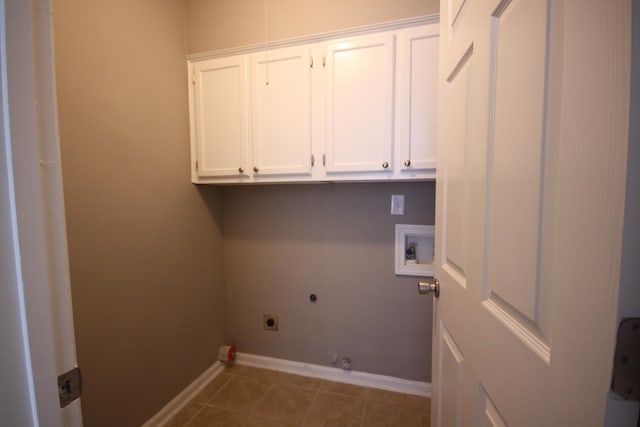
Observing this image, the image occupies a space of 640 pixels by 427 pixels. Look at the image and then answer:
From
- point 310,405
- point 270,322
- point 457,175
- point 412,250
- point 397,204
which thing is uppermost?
point 457,175

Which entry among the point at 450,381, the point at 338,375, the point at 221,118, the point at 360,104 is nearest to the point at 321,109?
the point at 360,104

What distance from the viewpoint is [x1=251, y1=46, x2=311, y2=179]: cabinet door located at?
1525 mm

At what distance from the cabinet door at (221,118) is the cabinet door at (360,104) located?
574 mm

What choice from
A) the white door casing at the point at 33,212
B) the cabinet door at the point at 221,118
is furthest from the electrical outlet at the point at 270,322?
the white door casing at the point at 33,212

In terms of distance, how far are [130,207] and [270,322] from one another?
1.26m

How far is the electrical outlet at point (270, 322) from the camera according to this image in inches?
77.5

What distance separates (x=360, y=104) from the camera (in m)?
1.44

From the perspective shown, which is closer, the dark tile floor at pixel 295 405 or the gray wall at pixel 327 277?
the dark tile floor at pixel 295 405

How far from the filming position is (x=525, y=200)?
1.38ft

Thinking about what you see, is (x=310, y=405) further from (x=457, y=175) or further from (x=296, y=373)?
(x=457, y=175)

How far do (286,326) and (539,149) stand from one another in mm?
1935

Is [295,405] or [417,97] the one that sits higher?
[417,97]

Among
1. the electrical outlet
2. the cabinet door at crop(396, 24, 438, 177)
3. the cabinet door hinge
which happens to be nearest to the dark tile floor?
the electrical outlet

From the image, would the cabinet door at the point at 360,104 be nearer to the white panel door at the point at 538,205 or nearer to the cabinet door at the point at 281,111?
the cabinet door at the point at 281,111
